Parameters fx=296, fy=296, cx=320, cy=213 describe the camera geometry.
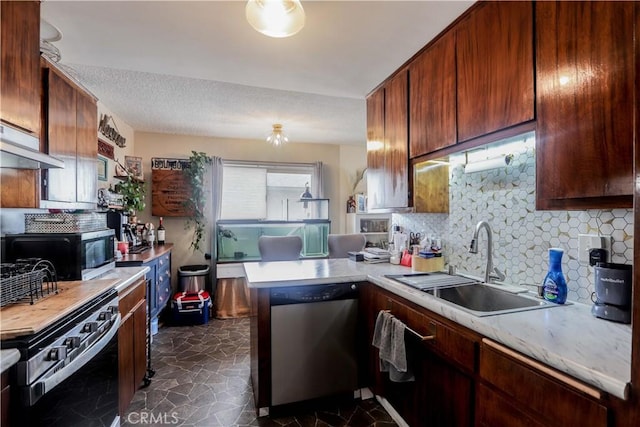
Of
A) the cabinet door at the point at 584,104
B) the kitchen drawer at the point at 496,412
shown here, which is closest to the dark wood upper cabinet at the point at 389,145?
the cabinet door at the point at 584,104

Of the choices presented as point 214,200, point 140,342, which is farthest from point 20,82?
point 214,200

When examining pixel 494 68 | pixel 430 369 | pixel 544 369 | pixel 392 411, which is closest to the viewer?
pixel 544 369

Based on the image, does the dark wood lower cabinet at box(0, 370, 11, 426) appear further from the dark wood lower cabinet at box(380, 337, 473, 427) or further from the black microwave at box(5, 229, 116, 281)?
the dark wood lower cabinet at box(380, 337, 473, 427)

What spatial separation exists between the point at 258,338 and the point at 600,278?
174 cm

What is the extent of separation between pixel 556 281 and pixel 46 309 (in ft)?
7.33

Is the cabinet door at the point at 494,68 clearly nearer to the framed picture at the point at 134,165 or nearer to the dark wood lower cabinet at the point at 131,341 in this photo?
the dark wood lower cabinet at the point at 131,341

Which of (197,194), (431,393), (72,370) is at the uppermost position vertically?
(197,194)

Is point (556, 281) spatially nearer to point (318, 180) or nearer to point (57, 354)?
point (57, 354)

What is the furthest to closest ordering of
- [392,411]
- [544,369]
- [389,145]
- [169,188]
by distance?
[169,188]
[389,145]
[392,411]
[544,369]

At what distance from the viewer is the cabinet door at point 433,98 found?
172cm

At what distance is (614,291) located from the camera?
1.10 m

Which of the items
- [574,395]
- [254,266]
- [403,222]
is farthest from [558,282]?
[254,266]

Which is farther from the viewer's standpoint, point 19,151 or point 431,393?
point 431,393

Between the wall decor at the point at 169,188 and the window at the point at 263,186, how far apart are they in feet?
1.87
